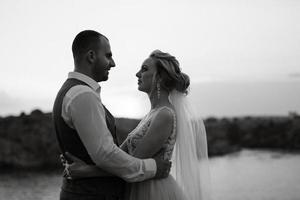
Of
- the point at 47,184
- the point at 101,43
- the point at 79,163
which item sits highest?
the point at 101,43

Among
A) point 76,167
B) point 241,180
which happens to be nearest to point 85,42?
point 76,167

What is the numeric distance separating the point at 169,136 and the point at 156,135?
124mm

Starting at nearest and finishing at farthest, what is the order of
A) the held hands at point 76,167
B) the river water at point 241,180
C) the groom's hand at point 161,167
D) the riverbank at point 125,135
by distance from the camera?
the held hands at point 76,167 < the groom's hand at point 161,167 < the riverbank at point 125,135 < the river water at point 241,180

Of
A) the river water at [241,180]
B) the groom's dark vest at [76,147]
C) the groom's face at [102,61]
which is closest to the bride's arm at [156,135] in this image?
the groom's dark vest at [76,147]

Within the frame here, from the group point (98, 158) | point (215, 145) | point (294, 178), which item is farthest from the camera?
point (215, 145)

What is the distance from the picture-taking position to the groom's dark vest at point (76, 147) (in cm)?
244

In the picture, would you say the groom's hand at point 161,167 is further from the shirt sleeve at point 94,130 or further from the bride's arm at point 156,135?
the shirt sleeve at point 94,130

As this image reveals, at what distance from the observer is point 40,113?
53.0 feet

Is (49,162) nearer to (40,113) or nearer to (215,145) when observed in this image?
(40,113)

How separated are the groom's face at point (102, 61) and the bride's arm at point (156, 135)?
57 cm

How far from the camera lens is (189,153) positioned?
3.30 m

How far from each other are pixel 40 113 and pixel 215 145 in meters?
13.4

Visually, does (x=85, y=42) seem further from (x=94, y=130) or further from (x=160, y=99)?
(x=160, y=99)

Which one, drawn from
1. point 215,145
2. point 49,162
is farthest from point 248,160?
point 49,162
